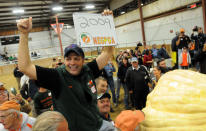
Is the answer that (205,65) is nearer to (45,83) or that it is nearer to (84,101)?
(84,101)

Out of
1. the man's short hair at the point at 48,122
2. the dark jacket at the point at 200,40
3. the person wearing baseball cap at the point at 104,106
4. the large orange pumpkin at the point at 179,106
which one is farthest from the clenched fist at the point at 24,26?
the dark jacket at the point at 200,40

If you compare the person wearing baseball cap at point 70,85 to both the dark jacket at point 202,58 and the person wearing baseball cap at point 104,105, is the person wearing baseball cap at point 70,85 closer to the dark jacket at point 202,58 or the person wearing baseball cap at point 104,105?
the person wearing baseball cap at point 104,105

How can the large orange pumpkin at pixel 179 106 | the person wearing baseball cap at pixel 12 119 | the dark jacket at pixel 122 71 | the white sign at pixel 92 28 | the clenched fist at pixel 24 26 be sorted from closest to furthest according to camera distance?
the large orange pumpkin at pixel 179 106 < the clenched fist at pixel 24 26 < the person wearing baseball cap at pixel 12 119 < the white sign at pixel 92 28 < the dark jacket at pixel 122 71

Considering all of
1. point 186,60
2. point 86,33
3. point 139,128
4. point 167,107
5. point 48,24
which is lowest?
point 186,60

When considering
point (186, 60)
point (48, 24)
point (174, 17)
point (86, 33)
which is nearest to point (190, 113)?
point (86, 33)

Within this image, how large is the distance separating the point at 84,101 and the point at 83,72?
249mm

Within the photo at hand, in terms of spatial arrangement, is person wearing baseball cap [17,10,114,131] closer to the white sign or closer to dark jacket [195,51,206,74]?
the white sign

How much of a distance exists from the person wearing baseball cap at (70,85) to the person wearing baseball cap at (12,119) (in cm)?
91

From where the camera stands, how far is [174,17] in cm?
1289

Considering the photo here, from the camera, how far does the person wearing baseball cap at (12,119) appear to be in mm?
1823

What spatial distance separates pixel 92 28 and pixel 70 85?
122cm

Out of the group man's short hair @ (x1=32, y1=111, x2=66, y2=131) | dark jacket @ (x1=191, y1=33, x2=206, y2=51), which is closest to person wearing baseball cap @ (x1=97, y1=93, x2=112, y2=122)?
man's short hair @ (x1=32, y1=111, x2=66, y2=131)

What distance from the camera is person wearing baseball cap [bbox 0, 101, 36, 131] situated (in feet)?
5.98

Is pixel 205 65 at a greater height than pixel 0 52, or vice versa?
pixel 0 52
